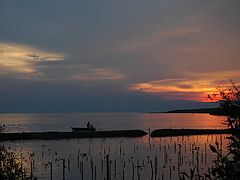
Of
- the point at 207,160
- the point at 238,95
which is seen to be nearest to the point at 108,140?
the point at 207,160

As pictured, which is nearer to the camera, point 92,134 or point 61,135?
point 61,135

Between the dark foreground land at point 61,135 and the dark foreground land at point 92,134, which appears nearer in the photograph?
the dark foreground land at point 61,135

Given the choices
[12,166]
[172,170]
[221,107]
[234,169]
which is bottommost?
[172,170]

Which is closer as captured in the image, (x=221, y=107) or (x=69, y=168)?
(x=221, y=107)

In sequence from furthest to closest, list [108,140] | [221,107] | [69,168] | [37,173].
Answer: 1. [108,140]
2. [69,168]
3. [37,173]
4. [221,107]

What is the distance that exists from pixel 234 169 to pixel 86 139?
64.5 meters

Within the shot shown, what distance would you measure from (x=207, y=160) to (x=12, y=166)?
33152 mm

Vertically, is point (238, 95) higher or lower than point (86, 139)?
higher

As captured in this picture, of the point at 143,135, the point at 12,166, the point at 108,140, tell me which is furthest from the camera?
the point at 143,135

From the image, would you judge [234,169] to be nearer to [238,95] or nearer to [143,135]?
[238,95]

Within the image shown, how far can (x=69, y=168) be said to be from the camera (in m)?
35.7

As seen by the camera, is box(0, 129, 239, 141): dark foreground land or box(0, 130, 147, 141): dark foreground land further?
box(0, 129, 239, 141): dark foreground land

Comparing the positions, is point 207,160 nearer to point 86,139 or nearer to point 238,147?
point 86,139

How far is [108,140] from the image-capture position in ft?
216
